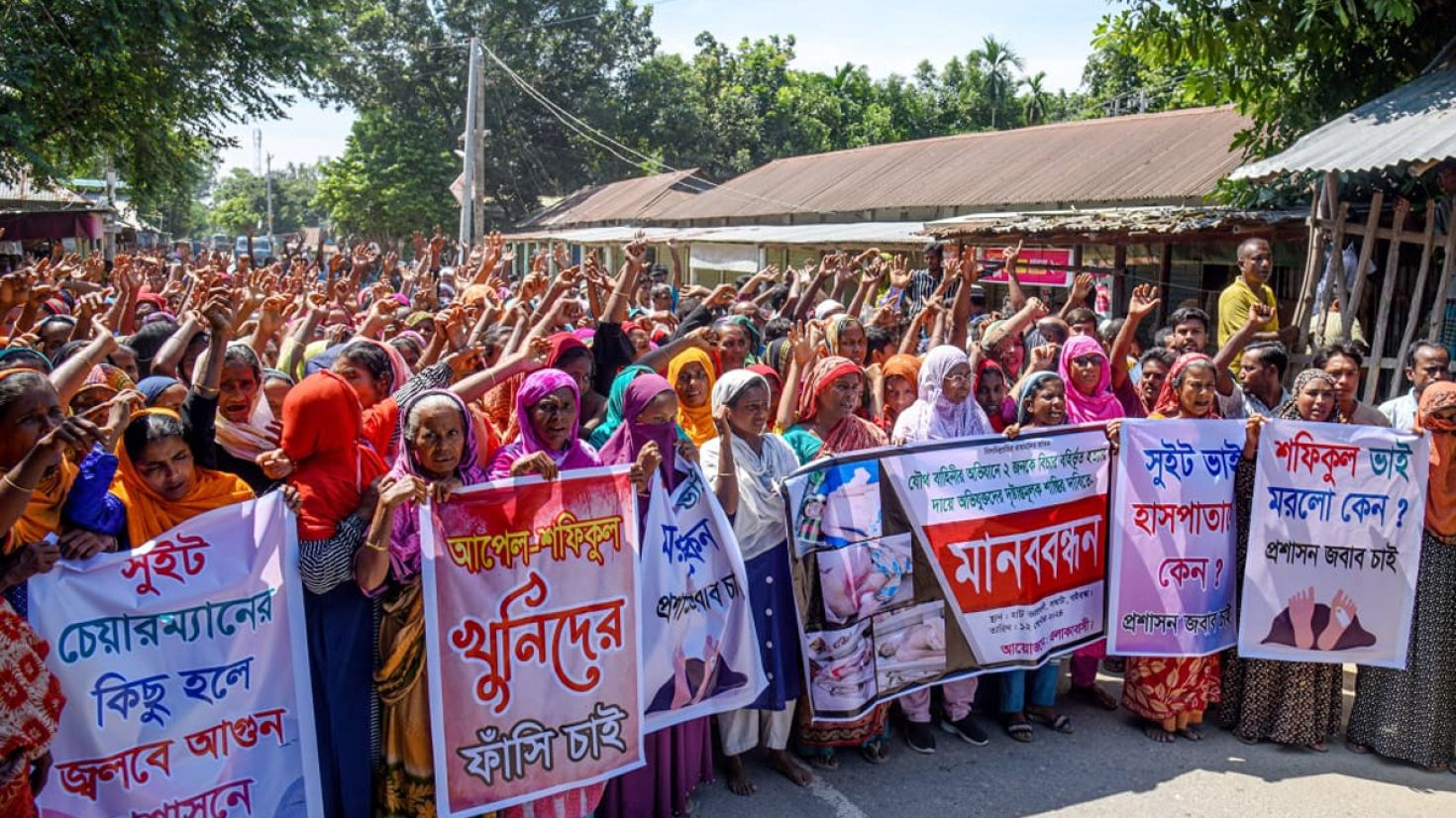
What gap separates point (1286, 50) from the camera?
9305 mm

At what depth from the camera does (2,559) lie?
9.18ft

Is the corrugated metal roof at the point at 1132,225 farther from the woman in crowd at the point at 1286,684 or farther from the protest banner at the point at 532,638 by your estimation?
the protest banner at the point at 532,638

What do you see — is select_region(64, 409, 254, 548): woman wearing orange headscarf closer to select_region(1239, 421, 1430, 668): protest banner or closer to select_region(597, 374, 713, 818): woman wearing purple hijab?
select_region(597, 374, 713, 818): woman wearing purple hijab

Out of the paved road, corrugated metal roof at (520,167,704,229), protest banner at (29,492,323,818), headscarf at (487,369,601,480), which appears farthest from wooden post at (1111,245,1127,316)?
corrugated metal roof at (520,167,704,229)

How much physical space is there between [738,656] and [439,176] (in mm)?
40798

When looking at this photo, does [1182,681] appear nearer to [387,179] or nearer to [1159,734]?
[1159,734]

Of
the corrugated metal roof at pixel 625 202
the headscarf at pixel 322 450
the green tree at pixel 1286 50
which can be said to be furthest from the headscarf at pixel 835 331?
the corrugated metal roof at pixel 625 202

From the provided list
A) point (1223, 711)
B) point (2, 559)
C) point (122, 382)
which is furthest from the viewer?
point (1223, 711)

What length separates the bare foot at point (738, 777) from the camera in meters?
4.21

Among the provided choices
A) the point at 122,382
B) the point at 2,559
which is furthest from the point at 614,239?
the point at 2,559

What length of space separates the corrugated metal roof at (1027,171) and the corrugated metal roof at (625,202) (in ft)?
12.7

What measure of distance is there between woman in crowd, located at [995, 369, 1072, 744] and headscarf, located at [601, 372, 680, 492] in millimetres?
1693

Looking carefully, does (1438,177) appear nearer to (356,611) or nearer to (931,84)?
(356,611)

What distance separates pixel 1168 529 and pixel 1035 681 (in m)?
0.94
